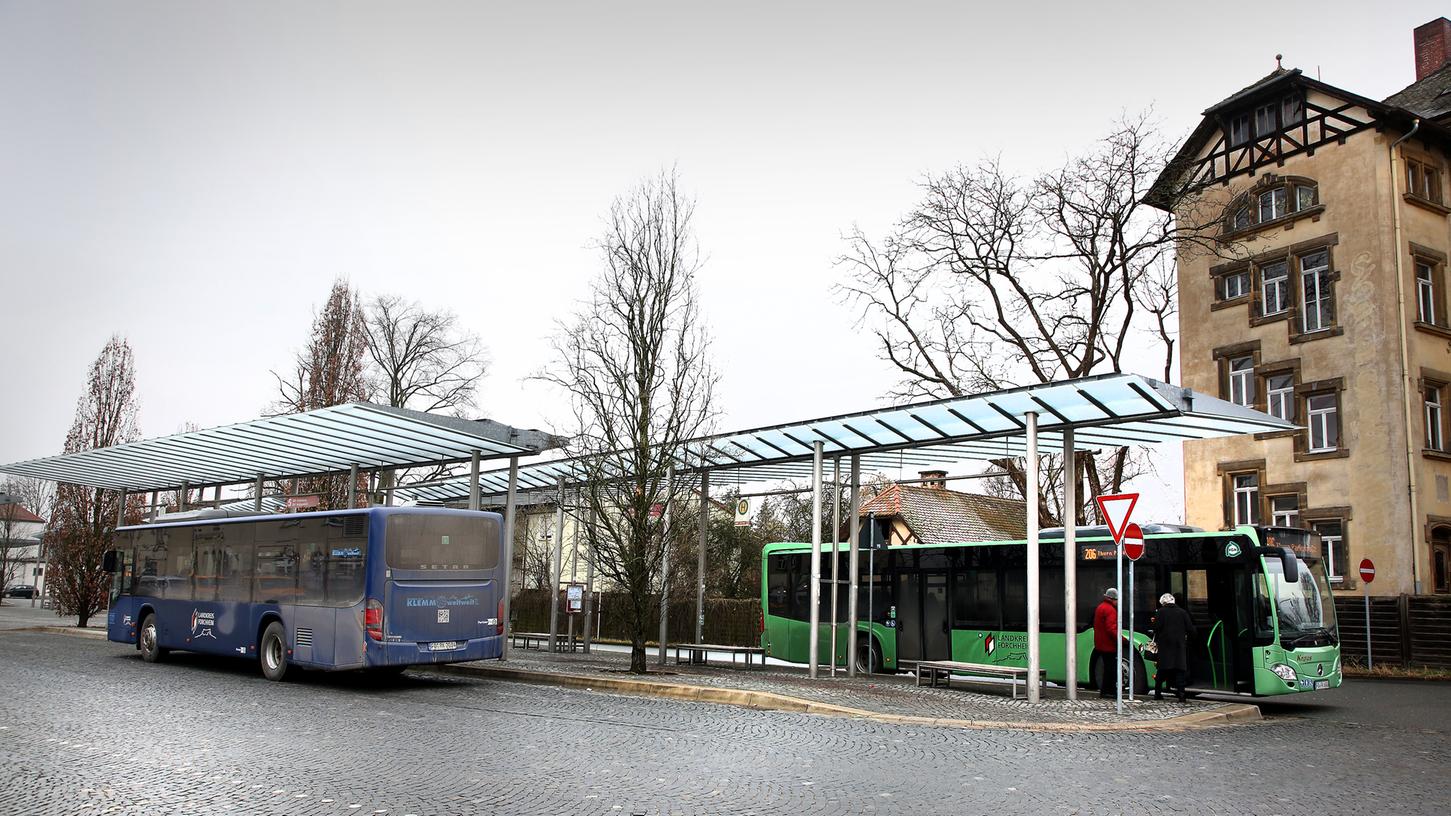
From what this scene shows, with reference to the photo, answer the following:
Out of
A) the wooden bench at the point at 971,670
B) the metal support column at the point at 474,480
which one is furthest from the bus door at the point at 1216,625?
the metal support column at the point at 474,480

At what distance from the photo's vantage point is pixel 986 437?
18719mm

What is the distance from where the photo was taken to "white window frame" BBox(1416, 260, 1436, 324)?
31.2m

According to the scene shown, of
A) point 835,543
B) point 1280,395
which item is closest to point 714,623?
point 835,543

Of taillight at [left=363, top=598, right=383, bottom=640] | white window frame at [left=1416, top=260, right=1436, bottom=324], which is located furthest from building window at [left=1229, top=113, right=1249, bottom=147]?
taillight at [left=363, top=598, right=383, bottom=640]

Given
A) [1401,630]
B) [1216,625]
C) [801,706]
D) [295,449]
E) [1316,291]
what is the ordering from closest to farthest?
Result: [801,706]
[1216,625]
[295,449]
[1401,630]
[1316,291]

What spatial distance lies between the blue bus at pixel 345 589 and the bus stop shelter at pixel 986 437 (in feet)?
14.2

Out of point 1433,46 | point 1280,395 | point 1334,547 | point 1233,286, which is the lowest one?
point 1334,547

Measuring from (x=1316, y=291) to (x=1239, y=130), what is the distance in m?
5.93

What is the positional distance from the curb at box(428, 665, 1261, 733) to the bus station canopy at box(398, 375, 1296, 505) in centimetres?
396

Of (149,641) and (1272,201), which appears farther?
(1272,201)

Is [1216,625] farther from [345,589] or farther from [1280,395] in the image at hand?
[1280,395]

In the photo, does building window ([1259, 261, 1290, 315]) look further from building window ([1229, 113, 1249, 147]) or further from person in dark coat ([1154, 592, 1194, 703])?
person in dark coat ([1154, 592, 1194, 703])

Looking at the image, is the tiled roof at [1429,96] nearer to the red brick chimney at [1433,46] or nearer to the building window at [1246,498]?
the red brick chimney at [1433,46]

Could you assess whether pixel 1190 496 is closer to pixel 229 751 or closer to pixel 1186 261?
pixel 1186 261
